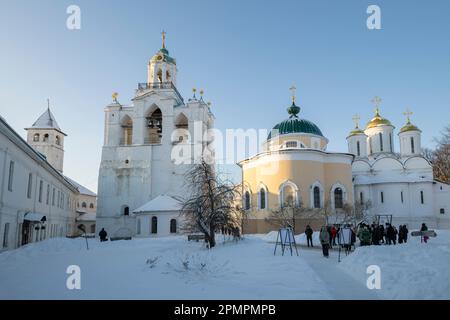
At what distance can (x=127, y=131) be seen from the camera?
52844mm

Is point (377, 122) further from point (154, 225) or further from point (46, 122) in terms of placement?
point (46, 122)

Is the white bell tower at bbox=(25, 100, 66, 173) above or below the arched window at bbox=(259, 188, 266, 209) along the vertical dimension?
above

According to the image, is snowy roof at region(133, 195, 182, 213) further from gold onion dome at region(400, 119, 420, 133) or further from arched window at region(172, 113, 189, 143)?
gold onion dome at region(400, 119, 420, 133)

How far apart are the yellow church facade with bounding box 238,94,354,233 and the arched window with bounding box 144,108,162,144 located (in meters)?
16.3

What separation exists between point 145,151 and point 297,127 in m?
19.0

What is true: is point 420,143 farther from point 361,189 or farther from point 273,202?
point 273,202

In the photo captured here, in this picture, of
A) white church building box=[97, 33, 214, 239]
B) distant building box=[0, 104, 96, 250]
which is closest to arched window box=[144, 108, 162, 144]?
white church building box=[97, 33, 214, 239]

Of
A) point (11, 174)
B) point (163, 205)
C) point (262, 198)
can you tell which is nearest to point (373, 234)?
point (262, 198)

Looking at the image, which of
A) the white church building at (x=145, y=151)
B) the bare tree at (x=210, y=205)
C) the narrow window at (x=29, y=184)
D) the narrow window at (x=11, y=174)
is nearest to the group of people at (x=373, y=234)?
the bare tree at (x=210, y=205)

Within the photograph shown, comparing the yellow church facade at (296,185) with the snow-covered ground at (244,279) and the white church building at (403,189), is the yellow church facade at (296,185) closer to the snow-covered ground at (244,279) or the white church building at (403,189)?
the white church building at (403,189)

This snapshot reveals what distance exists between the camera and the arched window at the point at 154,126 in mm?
50719

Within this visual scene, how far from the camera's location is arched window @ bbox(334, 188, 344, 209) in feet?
123

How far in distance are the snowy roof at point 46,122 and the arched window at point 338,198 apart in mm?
43863
